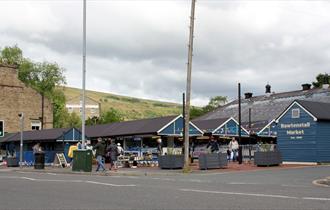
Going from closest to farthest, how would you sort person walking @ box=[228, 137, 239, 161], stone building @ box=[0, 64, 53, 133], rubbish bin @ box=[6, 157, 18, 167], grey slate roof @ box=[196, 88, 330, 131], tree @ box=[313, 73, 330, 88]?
person walking @ box=[228, 137, 239, 161] < rubbish bin @ box=[6, 157, 18, 167] < stone building @ box=[0, 64, 53, 133] < grey slate roof @ box=[196, 88, 330, 131] < tree @ box=[313, 73, 330, 88]

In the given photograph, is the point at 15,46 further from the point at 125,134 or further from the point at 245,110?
the point at 125,134

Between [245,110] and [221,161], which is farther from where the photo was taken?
[245,110]

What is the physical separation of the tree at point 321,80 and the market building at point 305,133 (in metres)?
46.4

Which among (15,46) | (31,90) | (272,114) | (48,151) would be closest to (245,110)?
(272,114)

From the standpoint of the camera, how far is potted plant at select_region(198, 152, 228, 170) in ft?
91.2

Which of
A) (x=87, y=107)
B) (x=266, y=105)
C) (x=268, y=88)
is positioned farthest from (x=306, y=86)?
(x=87, y=107)

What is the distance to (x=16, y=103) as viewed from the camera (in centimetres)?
5788

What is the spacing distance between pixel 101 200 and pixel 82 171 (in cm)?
1574

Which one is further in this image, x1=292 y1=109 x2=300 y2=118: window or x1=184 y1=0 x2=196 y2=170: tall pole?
x1=292 y1=109 x2=300 y2=118: window

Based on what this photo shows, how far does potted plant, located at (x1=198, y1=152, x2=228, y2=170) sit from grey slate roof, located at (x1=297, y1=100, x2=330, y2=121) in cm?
706

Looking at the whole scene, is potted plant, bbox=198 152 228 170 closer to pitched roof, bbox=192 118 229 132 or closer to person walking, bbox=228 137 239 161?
person walking, bbox=228 137 239 161

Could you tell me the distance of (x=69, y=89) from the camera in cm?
16612

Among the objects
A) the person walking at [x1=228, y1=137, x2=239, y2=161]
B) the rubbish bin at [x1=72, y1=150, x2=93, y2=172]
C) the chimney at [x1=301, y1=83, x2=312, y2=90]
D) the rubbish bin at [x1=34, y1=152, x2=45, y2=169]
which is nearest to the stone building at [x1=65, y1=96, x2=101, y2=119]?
the chimney at [x1=301, y1=83, x2=312, y2=90]

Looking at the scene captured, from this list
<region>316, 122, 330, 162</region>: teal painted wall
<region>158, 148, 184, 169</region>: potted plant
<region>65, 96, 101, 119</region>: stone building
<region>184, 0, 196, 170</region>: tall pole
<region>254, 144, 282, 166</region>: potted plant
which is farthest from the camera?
<region>65, 96, 101, 119</region>: stone building
